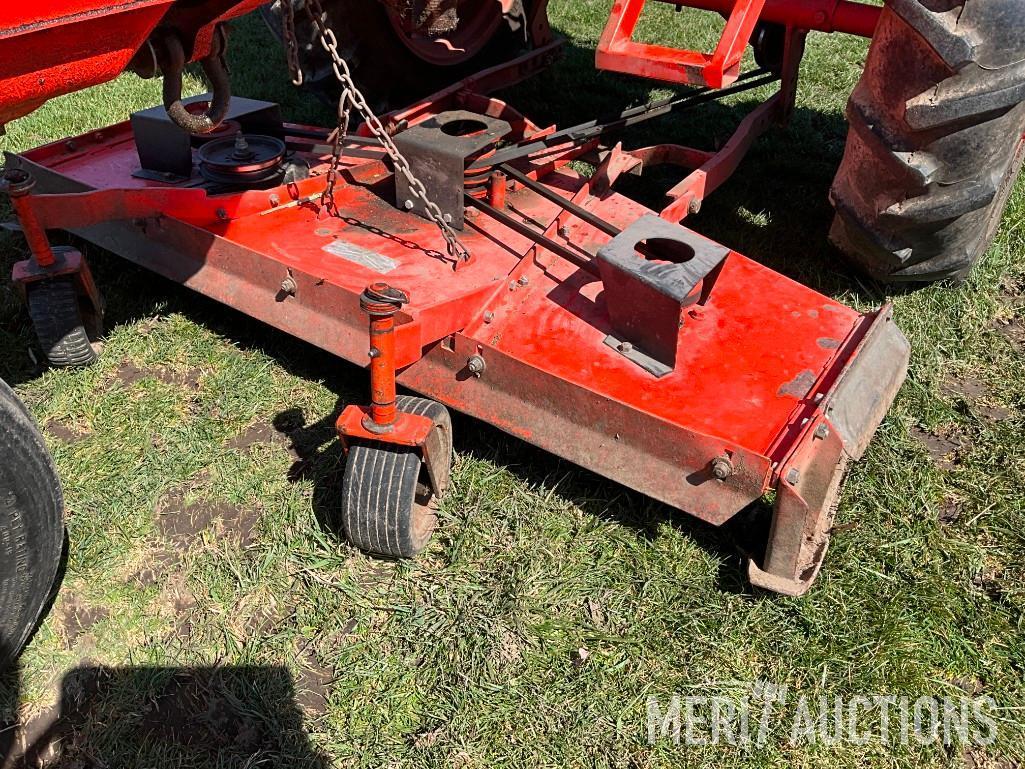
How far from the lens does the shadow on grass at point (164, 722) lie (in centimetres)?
218

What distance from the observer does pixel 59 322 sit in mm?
3141

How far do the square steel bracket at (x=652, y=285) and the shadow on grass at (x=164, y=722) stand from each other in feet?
4.62

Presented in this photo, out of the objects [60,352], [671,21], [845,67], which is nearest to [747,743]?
[60,352]

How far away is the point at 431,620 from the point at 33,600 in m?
1.02

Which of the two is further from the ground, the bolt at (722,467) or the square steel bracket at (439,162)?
the square steel bracket at (439,162)

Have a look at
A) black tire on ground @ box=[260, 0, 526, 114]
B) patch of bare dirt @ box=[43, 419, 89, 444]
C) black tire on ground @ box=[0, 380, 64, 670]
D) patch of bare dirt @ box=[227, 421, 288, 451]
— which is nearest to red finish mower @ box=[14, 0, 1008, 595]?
patch of bare dirt @ box=[43, 419, 89, 444]

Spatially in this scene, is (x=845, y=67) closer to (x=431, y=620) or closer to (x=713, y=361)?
(x=713, y=361)

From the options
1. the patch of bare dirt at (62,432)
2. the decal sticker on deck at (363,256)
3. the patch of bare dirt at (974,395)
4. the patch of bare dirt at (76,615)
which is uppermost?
the decal sticker on deck at (363,256)

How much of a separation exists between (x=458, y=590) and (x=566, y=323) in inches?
35.7

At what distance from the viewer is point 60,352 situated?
321cm

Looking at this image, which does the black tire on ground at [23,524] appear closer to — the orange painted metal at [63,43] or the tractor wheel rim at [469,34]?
the orange painted metal at [63,43]

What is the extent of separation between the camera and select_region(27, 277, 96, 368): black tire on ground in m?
3.10

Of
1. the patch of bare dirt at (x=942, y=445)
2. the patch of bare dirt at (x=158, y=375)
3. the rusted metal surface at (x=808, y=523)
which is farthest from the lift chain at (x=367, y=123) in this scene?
the patch of bare dirt at (x=942, y=445)

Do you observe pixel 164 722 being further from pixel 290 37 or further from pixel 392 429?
pixel 290 37
